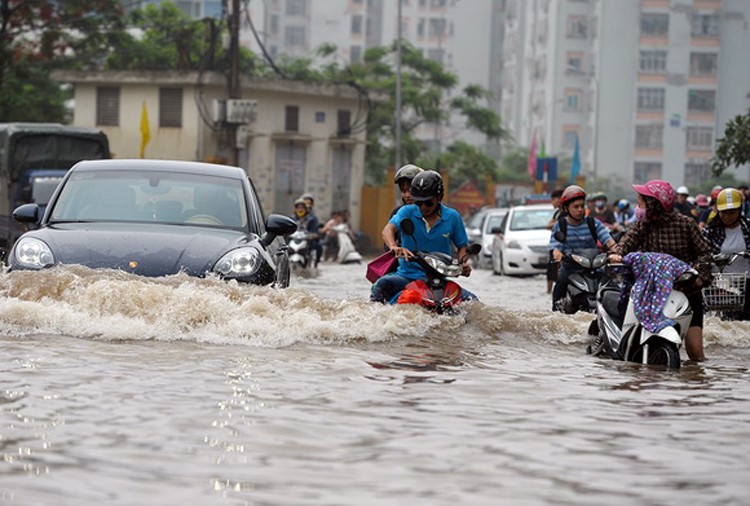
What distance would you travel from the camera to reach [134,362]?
9.98 meters

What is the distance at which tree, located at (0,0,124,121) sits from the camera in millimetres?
48312

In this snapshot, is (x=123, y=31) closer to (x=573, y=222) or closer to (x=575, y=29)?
(x=573, y=222)

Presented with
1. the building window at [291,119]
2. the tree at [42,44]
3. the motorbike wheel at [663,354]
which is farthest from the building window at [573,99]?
the motorbike wheel at [663,354]

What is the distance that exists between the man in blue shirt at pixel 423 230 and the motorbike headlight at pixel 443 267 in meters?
0.14

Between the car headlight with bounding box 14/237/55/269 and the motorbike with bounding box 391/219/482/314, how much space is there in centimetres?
262

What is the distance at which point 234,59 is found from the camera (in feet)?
133

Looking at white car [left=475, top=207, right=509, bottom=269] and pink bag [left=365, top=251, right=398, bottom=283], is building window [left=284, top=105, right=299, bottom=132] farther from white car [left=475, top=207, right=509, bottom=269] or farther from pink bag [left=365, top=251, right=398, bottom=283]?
pink bag [left=365, top=251, right=398, bottom=283]

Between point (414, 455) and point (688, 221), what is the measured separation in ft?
17.0

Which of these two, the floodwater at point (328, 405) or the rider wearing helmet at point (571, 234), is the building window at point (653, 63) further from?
the floodwater at point (328, 405)

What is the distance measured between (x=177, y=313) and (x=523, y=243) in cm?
2178

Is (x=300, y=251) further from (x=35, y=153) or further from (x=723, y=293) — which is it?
(x=723, y=293)

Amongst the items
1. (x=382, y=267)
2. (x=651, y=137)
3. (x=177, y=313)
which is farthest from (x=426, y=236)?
(x=651, y=137)

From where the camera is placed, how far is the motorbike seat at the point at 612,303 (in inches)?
463

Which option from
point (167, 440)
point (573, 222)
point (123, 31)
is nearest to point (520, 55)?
point (123, 31)
